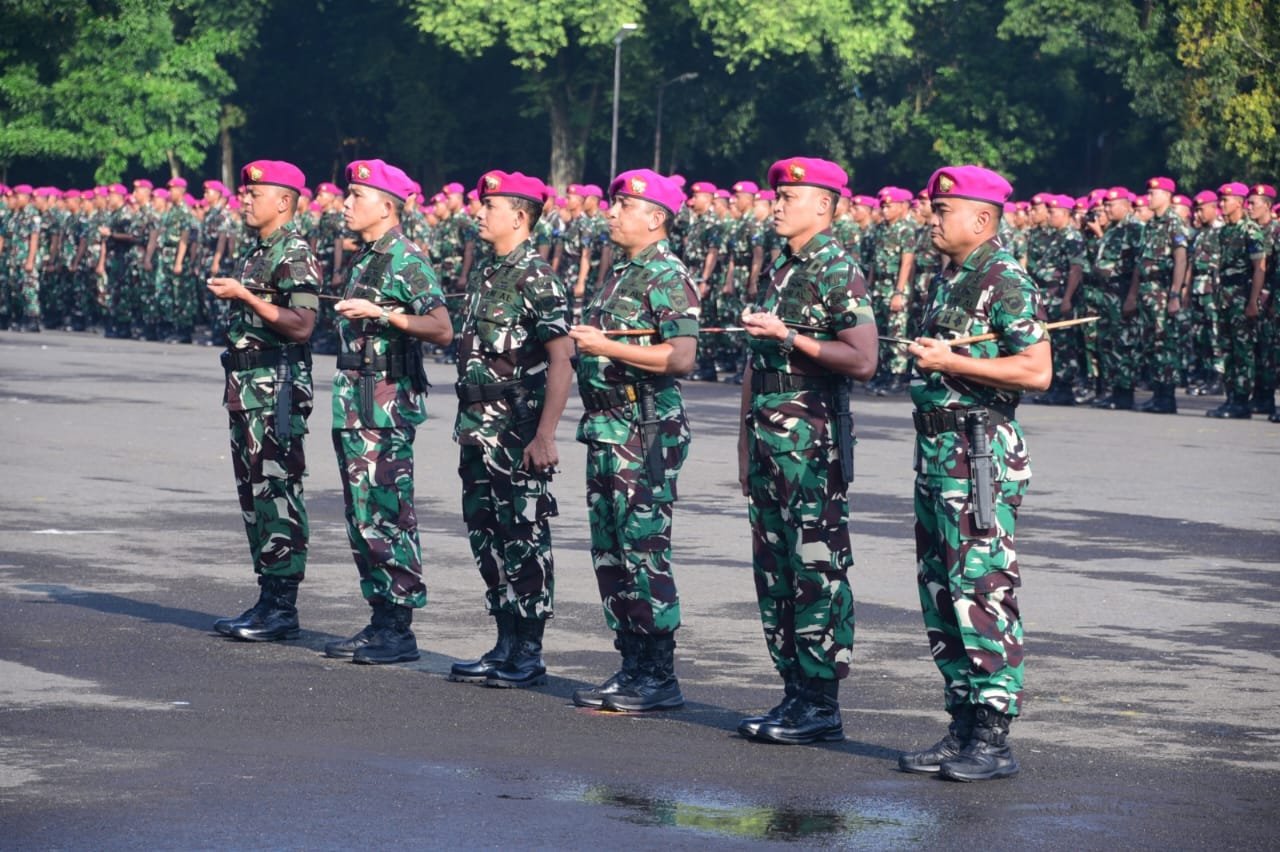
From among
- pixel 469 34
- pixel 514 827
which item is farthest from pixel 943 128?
pixel 514 827

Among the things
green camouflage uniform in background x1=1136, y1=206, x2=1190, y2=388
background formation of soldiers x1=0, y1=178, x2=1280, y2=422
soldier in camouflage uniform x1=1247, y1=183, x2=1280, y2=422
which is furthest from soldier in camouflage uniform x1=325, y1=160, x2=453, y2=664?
green camouflage uniform in background x1=1136, y1=206, x2=1190, y2=388

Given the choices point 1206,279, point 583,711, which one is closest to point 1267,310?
point 1206,279

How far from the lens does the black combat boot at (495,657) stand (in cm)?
853

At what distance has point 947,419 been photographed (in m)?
6.99

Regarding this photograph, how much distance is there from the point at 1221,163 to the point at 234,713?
4722 centimetres

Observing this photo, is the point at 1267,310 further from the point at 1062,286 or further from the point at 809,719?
the point at 809,719

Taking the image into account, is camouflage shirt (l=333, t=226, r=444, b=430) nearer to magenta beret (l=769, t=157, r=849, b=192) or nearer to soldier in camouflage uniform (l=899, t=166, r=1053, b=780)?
magenta beret (l=769, t=157, r=849, b=192)

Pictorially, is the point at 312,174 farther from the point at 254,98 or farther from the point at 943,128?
the point at 943,128

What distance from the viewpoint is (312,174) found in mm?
75250

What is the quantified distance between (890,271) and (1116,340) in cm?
283

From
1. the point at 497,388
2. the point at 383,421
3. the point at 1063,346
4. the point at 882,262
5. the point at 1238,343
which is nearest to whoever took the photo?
the point at 497,388

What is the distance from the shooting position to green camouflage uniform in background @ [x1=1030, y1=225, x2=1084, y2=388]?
22.6m

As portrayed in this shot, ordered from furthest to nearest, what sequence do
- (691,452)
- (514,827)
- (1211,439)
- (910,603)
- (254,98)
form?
(254,98), (1211,439), (691,452), (910,603), (514,827)

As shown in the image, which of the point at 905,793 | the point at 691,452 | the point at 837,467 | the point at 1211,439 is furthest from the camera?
the point at 1211,439
